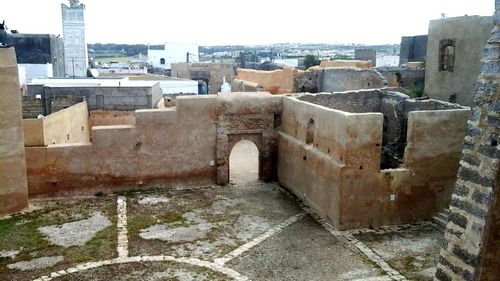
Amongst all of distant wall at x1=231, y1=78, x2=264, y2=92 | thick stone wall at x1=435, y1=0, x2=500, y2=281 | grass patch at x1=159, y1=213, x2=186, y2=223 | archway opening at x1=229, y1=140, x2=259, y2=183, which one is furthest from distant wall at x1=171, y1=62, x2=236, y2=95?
thick stone wall at x1=435, y1=0, x2=500, y2=281

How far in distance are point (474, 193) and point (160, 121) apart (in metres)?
13.0

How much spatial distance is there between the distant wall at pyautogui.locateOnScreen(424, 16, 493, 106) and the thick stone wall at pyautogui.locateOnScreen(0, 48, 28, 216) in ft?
49.6

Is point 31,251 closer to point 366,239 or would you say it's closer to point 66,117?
point 66,117

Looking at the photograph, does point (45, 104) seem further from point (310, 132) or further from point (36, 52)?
point (36, 52)

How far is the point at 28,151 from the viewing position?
16391 millimetres

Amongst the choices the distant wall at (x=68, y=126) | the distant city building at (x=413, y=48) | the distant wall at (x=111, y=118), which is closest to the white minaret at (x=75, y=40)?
the distant wall at (x=111, y=118)

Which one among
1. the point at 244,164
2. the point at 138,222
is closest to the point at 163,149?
the point at 138,222

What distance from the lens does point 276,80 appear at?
27.8 meters

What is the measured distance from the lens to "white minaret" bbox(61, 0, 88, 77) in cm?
4134

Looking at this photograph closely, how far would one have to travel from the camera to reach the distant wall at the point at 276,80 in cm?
2677

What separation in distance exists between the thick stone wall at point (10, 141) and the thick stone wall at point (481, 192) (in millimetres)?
12957

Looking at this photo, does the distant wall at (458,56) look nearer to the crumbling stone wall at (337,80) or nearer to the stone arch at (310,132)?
the crumbling stone wall at (337,80)

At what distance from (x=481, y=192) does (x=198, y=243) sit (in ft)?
28.5

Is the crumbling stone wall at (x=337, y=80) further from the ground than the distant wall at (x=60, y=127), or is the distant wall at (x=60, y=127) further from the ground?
the crumbling stone wall at (x=337, y=80)
